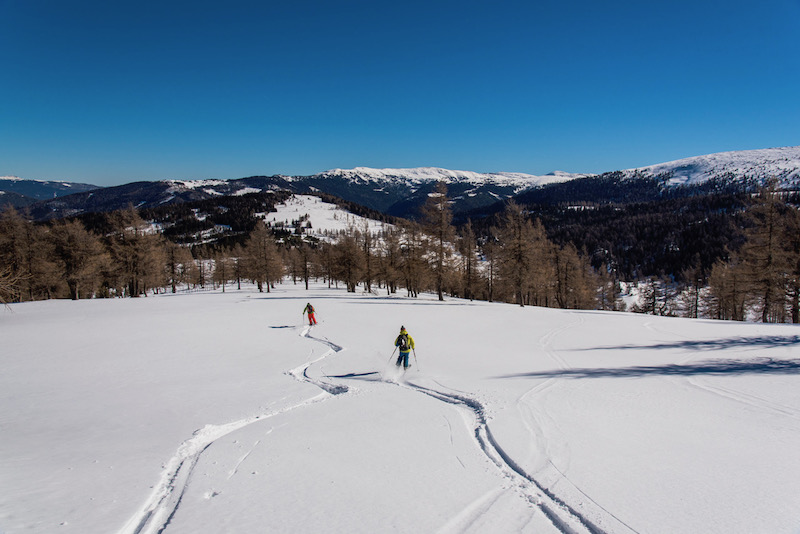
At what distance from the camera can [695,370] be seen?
Answer: 11.4m

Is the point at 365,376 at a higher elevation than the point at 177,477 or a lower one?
lower

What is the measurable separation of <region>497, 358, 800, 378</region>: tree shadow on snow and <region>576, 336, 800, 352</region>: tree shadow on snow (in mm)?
2968

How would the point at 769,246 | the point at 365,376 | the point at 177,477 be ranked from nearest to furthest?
1. the point at 177,477
2. the point at 365,376
3. the point at 769,246

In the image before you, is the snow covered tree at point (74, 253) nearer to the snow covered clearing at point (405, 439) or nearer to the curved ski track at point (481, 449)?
the snow covered clearing at point (405, 439)

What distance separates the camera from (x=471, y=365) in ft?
44.9

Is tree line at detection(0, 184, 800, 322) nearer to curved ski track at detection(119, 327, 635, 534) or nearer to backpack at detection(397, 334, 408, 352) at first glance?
backpack at detection(397, 334, 408, 352)

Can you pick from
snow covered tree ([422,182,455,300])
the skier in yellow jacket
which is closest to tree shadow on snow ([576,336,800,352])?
the skier in yellow jacket

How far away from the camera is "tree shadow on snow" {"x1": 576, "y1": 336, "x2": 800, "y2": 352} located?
15.0m

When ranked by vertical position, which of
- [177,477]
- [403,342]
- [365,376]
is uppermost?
[403,342]

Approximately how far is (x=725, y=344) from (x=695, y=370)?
20.6ft

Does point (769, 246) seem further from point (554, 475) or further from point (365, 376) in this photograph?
point (554, 475)

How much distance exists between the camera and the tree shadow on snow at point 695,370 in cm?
1097

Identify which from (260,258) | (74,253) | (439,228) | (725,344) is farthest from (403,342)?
(260,258)

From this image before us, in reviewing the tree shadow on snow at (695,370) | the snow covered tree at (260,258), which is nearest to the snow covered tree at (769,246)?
the tree shadow on snow at (695,370)
